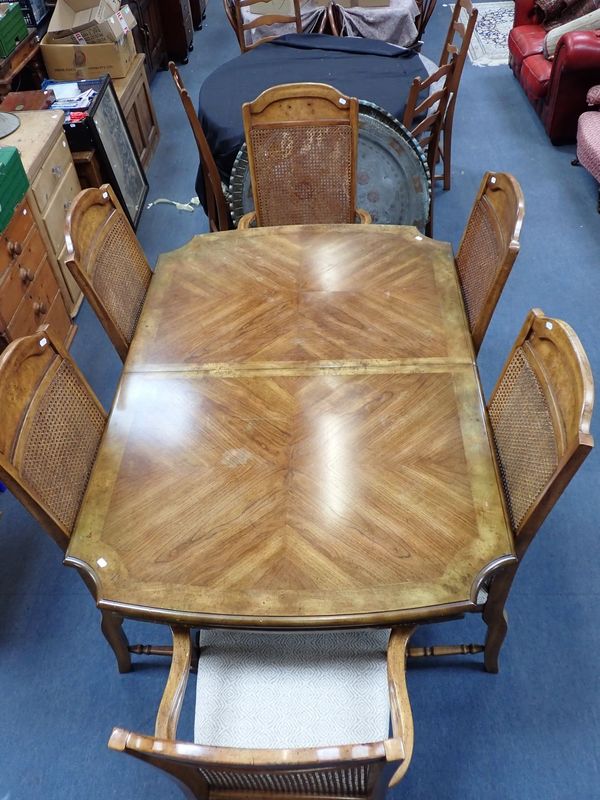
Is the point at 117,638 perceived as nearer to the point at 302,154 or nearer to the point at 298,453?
the point at 298,453

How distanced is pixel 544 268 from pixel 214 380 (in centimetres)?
210

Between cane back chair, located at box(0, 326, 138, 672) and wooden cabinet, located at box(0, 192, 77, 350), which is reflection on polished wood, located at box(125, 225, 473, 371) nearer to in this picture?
cane back chair, located at box(0, 326, 138, 672)

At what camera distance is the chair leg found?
1757mm

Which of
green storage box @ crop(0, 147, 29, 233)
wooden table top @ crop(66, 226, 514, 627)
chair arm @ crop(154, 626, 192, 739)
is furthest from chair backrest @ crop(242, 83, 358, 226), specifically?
chair arm @ crop(154, 626, 192, 739)

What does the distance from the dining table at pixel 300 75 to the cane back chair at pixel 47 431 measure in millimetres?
1736

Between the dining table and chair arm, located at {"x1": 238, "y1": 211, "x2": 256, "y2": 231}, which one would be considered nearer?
chair arm, located at {"x1": 238, "y1": 211, "x2": 256, "y2": 231}

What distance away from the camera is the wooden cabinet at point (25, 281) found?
249 centimetres

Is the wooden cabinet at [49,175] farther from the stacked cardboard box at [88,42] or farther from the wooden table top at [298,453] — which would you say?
the wooden table top at [298,453]

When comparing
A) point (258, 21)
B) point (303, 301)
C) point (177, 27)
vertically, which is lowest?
point (303, 301)

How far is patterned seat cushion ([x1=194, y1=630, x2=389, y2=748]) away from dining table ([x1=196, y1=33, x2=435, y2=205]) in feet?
7.33

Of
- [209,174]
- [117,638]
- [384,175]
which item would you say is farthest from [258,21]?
[117,638]

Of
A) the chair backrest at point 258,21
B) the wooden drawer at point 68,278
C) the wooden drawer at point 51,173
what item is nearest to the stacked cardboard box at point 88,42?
the chair backrest at point 258,21

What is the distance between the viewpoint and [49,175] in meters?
2.87

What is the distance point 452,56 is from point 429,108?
0.79 ft
